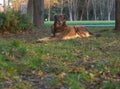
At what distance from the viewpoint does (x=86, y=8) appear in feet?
277

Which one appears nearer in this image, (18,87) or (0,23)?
(18,87)

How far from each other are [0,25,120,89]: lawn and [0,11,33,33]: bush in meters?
9.59

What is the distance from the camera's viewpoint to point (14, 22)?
819 inches

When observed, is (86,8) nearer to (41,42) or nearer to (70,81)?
(41,42)

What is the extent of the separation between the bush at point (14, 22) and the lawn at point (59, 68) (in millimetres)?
9586

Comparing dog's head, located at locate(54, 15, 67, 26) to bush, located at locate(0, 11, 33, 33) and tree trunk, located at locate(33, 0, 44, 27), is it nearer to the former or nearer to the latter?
bush, located at locate(0, 11, 33, 33)

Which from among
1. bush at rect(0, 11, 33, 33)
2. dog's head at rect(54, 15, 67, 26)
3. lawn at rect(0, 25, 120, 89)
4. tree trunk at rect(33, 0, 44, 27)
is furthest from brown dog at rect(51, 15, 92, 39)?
tree trunk at rect(33, 0, 44, 27)

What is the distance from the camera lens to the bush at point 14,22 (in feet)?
67.1

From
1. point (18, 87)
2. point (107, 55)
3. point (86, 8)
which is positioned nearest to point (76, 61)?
point (107, 55)

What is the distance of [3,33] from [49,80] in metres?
12.9

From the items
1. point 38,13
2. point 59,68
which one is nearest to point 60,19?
point 59,68

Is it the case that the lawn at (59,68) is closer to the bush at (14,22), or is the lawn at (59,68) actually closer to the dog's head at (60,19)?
the dog's head at (60,19)

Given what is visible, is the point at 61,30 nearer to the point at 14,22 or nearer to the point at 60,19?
the point at 60,19

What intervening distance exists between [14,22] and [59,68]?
1302 centimetres
